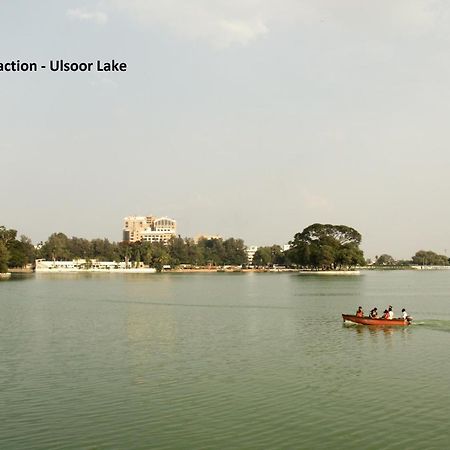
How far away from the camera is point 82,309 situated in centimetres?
5509

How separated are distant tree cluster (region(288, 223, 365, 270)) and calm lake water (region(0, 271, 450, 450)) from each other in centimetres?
11845

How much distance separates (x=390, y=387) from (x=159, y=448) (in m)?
10.7

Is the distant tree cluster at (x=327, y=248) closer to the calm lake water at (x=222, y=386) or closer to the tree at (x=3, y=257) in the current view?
the tree at (x=3, y=257)

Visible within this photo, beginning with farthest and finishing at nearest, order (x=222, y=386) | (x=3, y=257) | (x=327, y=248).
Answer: (x=327, y=248), (x=3, y=257), (x=222, y=386)

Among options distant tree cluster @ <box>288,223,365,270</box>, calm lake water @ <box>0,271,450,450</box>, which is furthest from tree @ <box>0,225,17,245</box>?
calm lake water @ <box>0,271,450,450</box>

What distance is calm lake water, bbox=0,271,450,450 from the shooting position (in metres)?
15.9

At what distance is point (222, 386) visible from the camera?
21703 millimetres

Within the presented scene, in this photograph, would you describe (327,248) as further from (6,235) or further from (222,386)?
(222,386)

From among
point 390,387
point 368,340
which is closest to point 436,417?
point 390,387

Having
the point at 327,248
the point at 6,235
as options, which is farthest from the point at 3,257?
the point at 327,248

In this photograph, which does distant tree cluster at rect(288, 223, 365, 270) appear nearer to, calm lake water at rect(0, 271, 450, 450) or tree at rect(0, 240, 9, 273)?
tree at rect(0, 240, 9, 273)

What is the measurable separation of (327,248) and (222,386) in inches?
5479

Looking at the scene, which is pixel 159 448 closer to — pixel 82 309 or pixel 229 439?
pixel 229 439

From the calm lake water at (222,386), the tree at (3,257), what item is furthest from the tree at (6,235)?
the calm lake water at (222,386)
